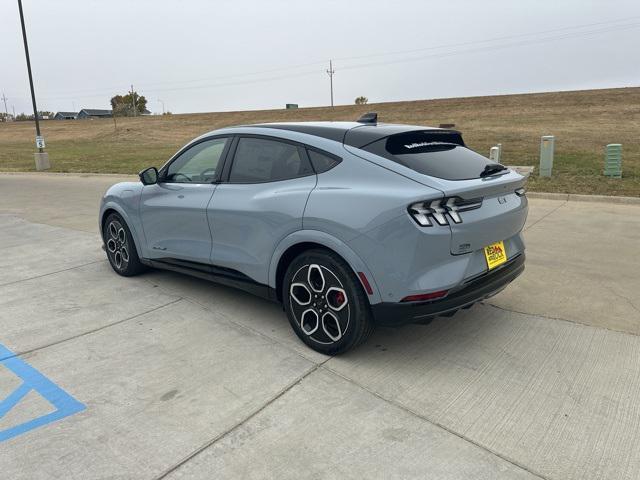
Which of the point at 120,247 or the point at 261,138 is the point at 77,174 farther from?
the point at 261,138

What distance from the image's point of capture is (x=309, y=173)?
11.8 feet

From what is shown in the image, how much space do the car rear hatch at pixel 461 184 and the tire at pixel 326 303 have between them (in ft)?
2.27

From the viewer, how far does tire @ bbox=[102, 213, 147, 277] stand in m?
5.30

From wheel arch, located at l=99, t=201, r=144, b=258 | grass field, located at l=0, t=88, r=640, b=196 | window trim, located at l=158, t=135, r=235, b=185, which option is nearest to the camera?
window trim, located at l=158, t=135, r=235, b=185

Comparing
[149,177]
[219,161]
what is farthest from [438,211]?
[149,177]

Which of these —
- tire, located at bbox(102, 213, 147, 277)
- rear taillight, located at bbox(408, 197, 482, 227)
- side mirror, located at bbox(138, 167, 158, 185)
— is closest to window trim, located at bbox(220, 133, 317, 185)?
rear taillight, located at bbox(408, 197, 482, 227)

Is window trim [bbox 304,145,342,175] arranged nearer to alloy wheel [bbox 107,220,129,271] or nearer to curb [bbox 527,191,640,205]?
alloy wheel [bbox 107,220,129,271]

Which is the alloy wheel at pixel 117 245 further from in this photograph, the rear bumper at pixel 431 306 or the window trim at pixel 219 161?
the rear bumper at pixel 431 306

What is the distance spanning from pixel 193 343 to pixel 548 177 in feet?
32.5

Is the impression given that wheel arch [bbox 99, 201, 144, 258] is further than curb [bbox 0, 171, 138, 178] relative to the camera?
No

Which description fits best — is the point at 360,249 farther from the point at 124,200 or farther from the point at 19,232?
the point at 19,232

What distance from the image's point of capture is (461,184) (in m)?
3.23

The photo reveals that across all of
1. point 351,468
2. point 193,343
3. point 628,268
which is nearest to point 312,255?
point 193,343

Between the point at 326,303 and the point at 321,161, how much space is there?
0.99 metres
